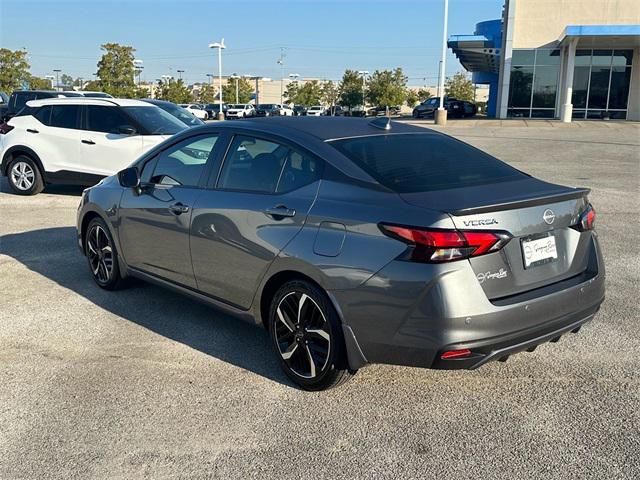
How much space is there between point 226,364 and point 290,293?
82cm

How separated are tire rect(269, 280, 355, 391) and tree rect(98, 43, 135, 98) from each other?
6130 centimetres

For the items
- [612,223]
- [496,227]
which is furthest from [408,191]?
[612,223]

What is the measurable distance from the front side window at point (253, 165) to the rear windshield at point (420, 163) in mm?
427

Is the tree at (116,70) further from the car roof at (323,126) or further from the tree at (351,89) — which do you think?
the car roof at (323,126)

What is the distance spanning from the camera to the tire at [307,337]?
11.7 feet

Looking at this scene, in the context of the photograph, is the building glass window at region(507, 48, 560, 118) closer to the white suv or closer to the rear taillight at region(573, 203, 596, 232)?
the white suv

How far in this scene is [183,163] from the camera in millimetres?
4828

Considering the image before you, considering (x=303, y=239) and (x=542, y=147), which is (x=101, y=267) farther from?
(x=542, y=147)

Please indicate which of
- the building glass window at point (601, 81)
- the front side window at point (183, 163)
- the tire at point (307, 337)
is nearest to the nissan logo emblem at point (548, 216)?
the tire at point (307, 337)

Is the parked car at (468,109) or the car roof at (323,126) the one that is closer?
the car roof at (323,126)

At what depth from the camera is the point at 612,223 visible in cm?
884

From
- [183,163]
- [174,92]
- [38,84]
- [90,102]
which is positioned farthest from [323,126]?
[38,84]

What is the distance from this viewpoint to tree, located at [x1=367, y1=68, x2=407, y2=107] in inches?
2660

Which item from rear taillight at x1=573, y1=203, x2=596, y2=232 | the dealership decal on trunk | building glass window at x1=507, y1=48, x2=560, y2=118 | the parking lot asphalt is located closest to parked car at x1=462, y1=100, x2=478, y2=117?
building glass window at x1=507, y1=48, x2=560, y2=118
